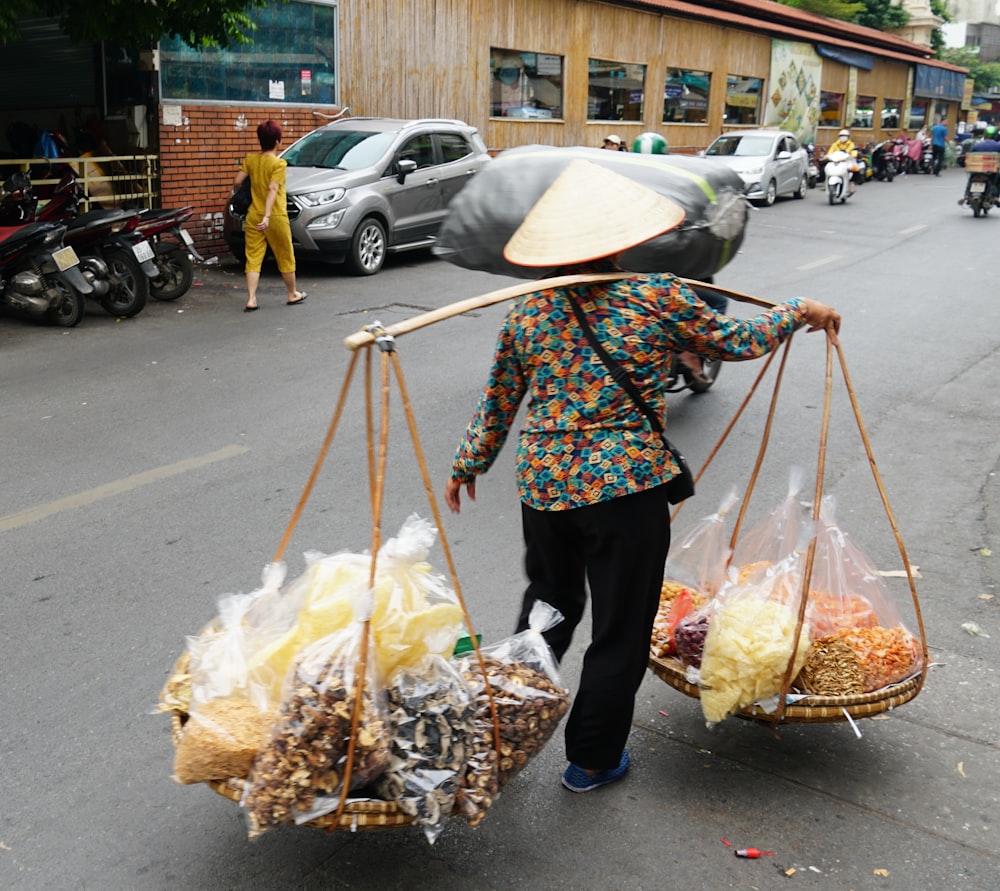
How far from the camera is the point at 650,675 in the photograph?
377 cm

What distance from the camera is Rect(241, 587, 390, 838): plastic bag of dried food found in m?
2.41

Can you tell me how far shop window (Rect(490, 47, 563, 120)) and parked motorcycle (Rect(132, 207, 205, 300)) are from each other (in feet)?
33.2

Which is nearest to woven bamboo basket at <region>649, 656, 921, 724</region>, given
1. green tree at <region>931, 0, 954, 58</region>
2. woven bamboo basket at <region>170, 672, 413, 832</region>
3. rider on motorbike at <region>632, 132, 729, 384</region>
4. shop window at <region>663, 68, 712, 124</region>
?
woven bamboo basket at <region>170, 672, 413, 832</region>

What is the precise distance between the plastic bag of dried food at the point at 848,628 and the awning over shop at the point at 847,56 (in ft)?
105

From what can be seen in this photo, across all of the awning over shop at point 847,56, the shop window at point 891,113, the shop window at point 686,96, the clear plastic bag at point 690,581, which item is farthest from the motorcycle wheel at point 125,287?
the shop window at point 891,113

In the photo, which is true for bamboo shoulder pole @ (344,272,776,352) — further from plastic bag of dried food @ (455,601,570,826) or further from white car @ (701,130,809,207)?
white car @ (701,130,809,207)

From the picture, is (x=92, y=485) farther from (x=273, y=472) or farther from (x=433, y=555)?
(x=433, y=555)

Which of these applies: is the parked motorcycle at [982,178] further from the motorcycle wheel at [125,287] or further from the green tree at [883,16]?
the green tree at [883,16]

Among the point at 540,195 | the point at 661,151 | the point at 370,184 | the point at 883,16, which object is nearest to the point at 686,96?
the point at 370,184

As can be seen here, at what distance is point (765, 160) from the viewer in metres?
22.2

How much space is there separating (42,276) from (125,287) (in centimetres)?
79

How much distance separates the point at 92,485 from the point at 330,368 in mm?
2905

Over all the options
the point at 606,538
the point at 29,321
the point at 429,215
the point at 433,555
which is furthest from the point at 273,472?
the point at 429,215

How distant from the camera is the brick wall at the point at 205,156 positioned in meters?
13.4
